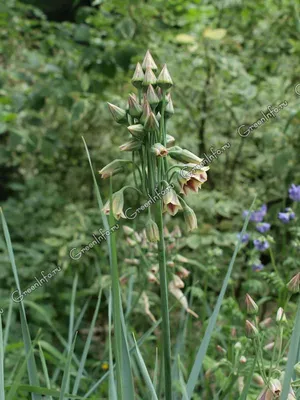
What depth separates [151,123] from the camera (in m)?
0.88

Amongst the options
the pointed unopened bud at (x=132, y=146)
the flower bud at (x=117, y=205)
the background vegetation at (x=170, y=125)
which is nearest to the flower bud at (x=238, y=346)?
the flower bud at (x=117, y=205)

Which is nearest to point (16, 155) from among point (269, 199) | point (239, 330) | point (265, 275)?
point (269, 199)

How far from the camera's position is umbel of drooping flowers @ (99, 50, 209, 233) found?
91 centimetres

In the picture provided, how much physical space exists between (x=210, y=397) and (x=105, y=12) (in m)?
2.10

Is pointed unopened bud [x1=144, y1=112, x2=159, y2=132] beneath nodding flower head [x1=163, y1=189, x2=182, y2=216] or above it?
above

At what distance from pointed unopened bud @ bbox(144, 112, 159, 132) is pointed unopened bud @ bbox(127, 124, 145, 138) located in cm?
2

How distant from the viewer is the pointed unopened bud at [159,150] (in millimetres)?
865

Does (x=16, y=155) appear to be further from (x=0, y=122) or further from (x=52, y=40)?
(x=0, y=122)

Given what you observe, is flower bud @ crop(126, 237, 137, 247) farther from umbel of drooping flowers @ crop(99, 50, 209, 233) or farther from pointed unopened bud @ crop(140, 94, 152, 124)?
pointed unopened bud @ crop(140, 94, 152, 124)

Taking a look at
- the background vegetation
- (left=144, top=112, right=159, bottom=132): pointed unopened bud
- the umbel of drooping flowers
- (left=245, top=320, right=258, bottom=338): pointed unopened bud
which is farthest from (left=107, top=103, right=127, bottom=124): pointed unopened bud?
the background vegetation

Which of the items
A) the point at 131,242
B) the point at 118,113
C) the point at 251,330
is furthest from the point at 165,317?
the point at 131,242

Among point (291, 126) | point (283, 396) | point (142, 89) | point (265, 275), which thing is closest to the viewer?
point (283, 396)

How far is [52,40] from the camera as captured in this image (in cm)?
314

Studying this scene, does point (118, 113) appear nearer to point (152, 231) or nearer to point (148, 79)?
point (148, 79)
